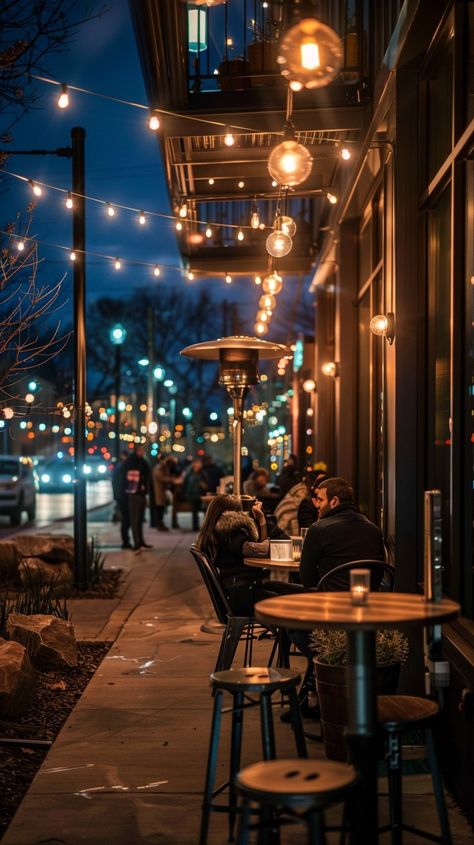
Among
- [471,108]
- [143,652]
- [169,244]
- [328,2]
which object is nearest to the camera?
[471,108]

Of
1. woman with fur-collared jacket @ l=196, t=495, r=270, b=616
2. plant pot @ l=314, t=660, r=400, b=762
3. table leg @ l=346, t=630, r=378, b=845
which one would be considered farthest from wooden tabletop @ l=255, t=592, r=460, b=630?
woman with fur-collared jacket @ l=196, t=495, r=270, b=616

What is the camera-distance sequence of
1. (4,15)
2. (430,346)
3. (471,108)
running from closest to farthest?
1. (471,108)
2. (430,346)
3. (4,15)

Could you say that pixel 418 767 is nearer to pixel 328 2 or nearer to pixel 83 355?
pixel 83 355

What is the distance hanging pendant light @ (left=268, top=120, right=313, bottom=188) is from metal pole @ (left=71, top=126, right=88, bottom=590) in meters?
7.56

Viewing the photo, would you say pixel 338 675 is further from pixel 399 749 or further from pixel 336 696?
pixel 399 749

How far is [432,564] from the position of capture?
4516mm

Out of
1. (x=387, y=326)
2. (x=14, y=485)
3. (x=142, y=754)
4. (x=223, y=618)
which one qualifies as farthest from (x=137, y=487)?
(x=142, y=754)

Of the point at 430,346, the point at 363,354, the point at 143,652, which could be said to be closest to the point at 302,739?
the point at 430,346

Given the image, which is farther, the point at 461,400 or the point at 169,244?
the point at 169,244

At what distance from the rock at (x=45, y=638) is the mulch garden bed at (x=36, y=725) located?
0.34 feet

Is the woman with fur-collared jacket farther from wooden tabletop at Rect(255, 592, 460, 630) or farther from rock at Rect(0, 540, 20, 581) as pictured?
rock at Rect(0, 540, 20, 581)

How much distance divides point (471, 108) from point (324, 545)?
9.44 ft

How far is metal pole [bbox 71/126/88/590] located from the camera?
1348cm

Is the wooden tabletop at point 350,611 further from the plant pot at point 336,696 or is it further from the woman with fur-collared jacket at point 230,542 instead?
the woman with fur-collared jacket at point 230,542
